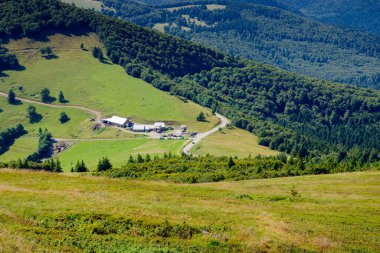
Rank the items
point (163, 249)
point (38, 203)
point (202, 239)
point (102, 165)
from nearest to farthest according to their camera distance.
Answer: point (163, 249) < point (202, 239) < point (38, 203) < point (102, 165)

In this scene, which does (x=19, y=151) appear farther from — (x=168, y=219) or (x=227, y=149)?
(x=168, y=219)

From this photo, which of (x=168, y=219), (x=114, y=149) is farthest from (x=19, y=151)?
(x=168, y=219)

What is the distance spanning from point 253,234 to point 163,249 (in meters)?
9.35

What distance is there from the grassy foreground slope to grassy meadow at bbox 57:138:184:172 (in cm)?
11372

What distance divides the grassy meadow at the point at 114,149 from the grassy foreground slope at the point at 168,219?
114 meters

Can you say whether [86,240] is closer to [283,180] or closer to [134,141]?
[283,180]

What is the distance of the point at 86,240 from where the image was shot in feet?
128

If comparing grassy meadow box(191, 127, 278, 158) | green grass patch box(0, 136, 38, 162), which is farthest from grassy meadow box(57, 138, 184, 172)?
green grass patch box(0, 136, 38, 162)

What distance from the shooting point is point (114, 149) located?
18850 centimetres

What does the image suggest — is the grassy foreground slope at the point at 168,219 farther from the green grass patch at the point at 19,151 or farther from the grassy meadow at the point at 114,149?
the green grass patch at the point at 19,151

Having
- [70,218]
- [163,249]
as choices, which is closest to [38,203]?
[70,218]

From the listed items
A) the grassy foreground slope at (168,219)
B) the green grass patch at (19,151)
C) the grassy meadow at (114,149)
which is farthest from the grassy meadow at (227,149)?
the grassy foreground slope at (168,219)

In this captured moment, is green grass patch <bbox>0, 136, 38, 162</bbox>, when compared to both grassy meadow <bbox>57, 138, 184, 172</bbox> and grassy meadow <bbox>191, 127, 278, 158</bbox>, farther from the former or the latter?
grassy meadow <bbox>191, 127, 278, 158</bbox>

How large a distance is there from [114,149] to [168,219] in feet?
481
